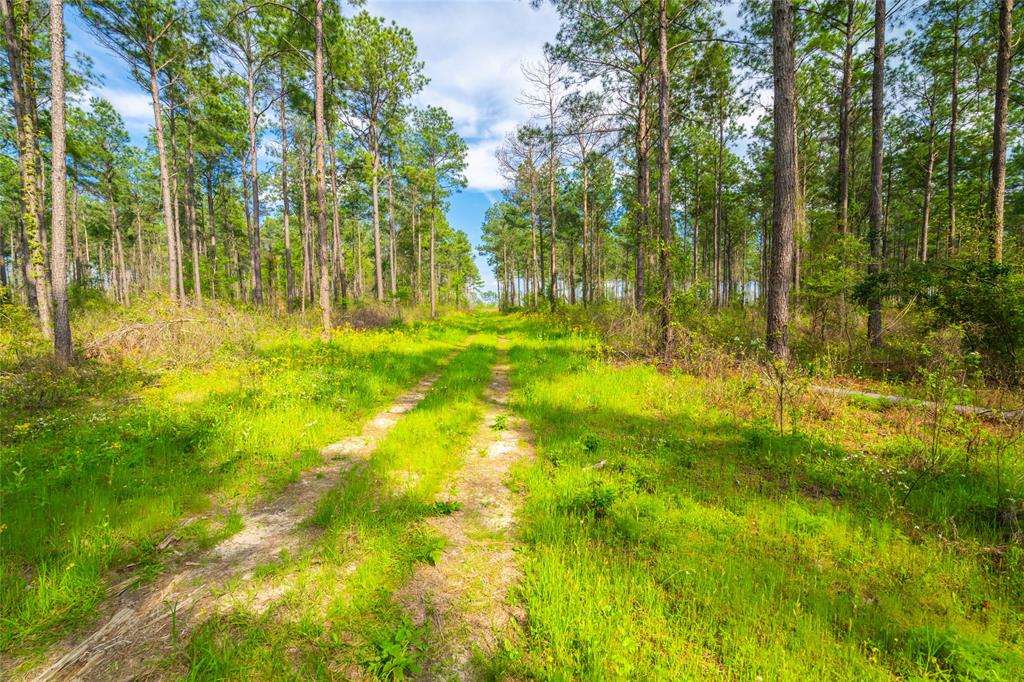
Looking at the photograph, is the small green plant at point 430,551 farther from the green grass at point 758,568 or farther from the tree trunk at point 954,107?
the tree trunk at point 954,107

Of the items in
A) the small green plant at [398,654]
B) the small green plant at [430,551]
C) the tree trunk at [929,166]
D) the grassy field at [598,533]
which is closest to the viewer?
the small green plant at [398,654]

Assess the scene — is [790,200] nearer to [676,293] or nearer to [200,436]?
[676,293]

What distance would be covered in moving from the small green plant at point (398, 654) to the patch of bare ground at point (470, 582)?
7 centimetres

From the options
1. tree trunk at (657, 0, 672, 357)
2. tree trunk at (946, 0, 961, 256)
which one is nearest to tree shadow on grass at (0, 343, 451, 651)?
tree trunk at (657, 0, 672, 357)

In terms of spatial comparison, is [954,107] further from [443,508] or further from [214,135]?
[214,135]

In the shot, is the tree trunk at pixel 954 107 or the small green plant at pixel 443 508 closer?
the small green plant at pixel 443 508

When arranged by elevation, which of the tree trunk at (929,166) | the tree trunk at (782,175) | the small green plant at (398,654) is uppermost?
the tree trunk at (929,166)

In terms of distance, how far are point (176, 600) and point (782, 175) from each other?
34.2 ft

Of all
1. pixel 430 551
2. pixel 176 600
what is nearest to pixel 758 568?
pixel 430 551

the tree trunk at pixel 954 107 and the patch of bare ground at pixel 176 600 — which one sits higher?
the tree trunk at pixel 954 107

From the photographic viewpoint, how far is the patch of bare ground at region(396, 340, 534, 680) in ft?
7.38

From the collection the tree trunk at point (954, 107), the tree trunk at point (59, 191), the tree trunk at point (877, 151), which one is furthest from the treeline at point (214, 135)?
the tree trunk at point (954, 107)

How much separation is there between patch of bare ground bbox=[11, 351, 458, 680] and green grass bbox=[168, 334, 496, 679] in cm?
16

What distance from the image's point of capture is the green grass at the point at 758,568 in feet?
6.94
